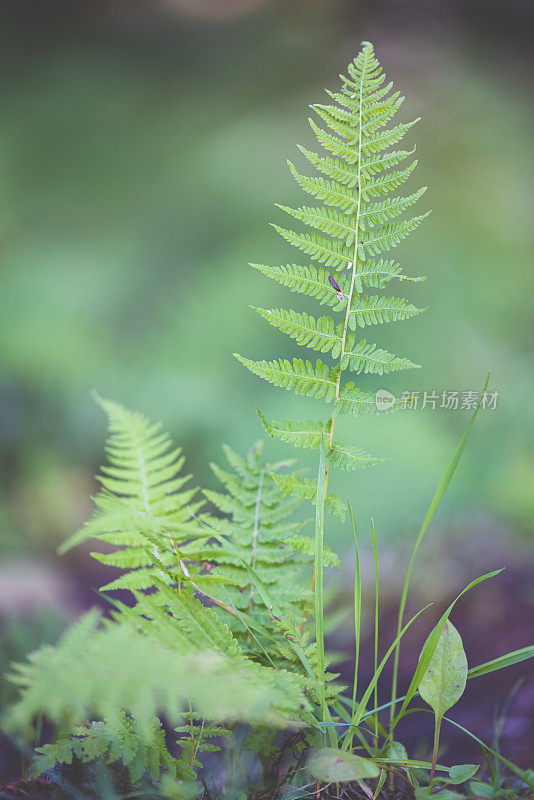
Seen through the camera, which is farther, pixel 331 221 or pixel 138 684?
pixel 331 221

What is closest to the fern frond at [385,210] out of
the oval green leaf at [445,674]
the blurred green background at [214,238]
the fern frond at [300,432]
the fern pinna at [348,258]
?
the fern pinna at [348,258]

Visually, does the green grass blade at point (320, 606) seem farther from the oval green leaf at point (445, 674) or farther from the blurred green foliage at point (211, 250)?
the blurred green foliage at point (211, 250)

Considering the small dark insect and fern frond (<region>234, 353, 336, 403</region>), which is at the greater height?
the small dark insect

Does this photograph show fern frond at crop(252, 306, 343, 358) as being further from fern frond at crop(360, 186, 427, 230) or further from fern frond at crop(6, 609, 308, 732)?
fern frond at crop(6, 609, 308, 732)

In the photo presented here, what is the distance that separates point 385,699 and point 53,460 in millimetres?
1606

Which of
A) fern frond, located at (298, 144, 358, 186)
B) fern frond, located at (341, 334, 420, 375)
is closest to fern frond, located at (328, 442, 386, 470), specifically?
fern frond, located at (341, 334, 420, 375)

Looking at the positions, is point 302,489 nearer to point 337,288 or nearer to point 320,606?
point 320,606

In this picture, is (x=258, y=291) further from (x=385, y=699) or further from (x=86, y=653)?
(x=86, y=653)

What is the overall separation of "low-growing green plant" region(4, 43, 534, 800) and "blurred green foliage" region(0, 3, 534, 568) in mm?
1260

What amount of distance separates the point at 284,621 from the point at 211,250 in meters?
2.29

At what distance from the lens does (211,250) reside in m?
2.65

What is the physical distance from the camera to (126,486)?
78cm

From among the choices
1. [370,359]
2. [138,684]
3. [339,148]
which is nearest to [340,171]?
[339,148]

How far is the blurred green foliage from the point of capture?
215cm
